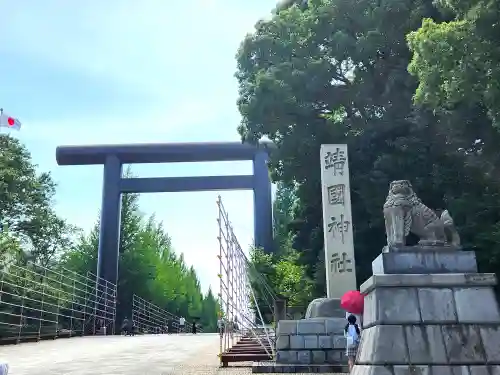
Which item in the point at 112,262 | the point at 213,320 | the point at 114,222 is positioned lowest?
the point at 213,320

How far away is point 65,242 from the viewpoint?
21.4 metres

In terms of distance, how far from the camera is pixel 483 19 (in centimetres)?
622

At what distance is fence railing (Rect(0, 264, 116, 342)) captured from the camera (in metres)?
12.8

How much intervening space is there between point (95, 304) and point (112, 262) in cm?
161

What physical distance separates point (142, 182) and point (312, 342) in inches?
534

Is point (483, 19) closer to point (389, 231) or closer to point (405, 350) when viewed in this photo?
point (389, 231)

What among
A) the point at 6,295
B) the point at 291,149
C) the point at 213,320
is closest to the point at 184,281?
the point at 213,320

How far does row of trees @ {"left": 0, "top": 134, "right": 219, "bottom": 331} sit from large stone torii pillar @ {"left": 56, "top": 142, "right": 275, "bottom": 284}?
6.54ft

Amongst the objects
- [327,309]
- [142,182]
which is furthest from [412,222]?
[142,182]

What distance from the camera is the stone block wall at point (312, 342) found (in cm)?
658

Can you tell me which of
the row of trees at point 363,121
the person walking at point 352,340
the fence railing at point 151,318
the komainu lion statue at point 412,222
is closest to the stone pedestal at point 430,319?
the komainu lion statue at point 412,222

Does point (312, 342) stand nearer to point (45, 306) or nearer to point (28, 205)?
point (45, 306)

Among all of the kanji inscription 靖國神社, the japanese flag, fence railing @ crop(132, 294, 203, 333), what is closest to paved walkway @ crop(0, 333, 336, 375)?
the kanji inscription 靖國神社

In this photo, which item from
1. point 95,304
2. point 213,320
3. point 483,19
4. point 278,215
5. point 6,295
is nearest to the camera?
point 483,19
